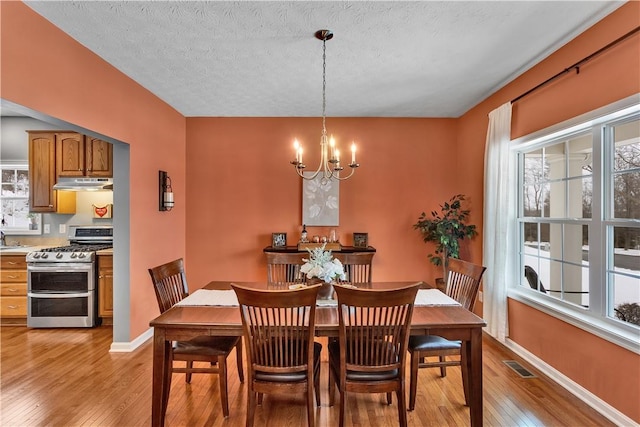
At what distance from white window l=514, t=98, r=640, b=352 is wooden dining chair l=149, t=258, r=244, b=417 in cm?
261

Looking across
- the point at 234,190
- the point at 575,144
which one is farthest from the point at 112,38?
the point at 575,144

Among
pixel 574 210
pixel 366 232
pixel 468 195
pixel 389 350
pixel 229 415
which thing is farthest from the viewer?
pixel 366 232

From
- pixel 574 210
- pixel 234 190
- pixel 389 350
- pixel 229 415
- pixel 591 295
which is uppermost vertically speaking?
pixel 234 190

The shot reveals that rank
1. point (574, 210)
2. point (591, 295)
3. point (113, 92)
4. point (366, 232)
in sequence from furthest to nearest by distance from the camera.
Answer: point (366, 232) < point (113, 92) < point (574, 210) < point (591, 295)

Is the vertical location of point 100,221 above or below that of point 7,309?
above

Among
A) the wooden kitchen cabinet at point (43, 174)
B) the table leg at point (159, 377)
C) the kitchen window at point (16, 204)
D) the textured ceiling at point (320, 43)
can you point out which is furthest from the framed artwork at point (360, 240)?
the kitchen window at point (16, 204)

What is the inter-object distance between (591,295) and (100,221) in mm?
5387

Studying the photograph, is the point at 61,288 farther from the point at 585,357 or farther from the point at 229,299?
the point at 585,357

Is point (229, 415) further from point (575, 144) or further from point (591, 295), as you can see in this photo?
point (575, 144)

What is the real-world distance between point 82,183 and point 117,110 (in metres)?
1.36

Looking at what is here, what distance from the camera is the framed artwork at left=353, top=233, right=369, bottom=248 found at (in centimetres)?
432

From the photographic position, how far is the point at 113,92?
2961 mm

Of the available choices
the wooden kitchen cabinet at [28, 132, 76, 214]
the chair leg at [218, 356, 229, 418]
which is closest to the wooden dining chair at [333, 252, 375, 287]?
the chair leg at [218, 356, 229, 418]

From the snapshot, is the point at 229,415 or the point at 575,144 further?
the point at 575,144
